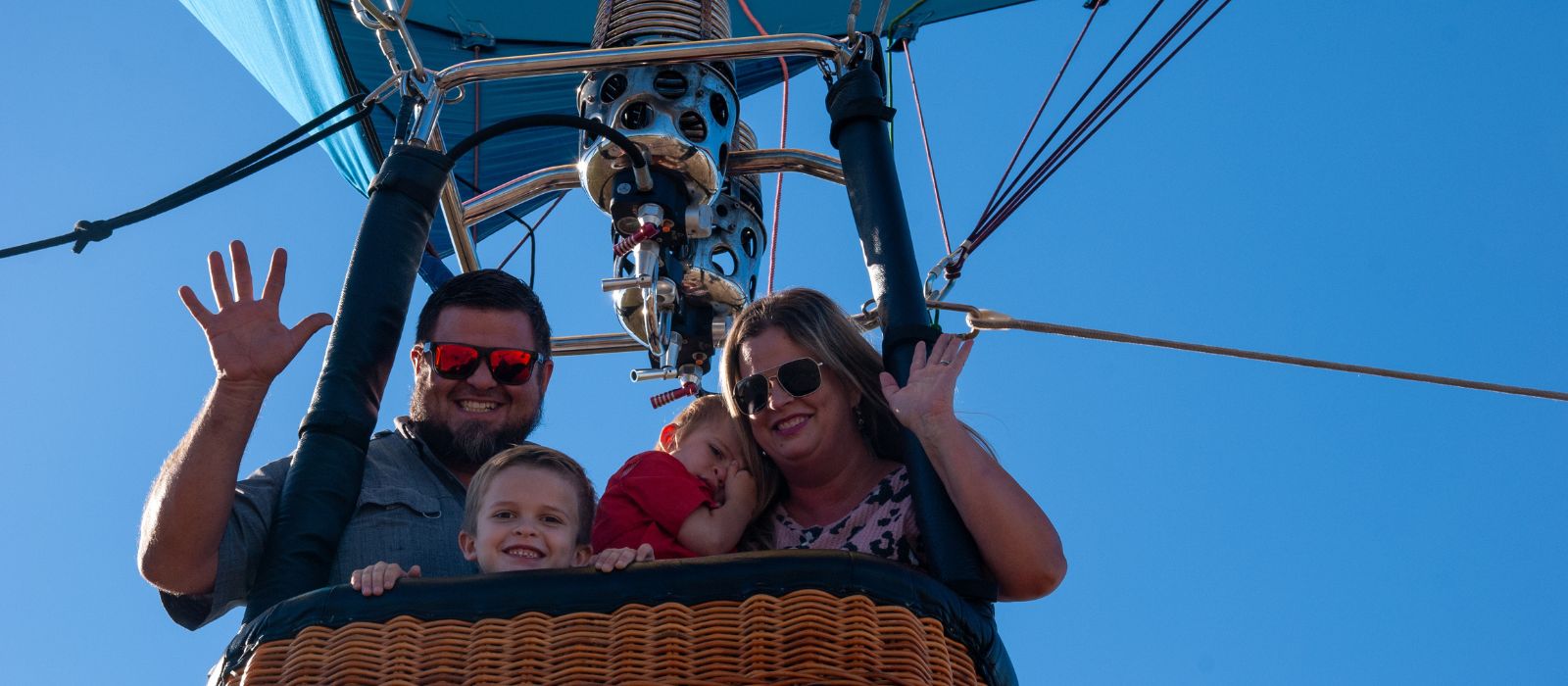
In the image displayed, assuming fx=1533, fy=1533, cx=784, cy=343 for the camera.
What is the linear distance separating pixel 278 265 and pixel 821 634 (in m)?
0.87

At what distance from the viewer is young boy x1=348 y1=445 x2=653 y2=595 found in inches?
73.5

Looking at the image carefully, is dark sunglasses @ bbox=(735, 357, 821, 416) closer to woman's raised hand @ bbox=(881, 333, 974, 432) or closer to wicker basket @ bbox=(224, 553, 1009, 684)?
woman's raised hand @ bbox=(881, 333, 974, 432)

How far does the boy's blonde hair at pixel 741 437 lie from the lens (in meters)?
2.13

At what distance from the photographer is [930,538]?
164cm

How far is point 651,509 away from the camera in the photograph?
201cm

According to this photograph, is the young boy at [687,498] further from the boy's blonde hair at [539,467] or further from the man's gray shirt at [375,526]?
the man's gray shirt at [375,526]

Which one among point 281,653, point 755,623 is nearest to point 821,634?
point 755,623

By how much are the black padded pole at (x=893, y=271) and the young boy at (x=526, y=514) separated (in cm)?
44

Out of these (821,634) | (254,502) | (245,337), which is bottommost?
(821,634)

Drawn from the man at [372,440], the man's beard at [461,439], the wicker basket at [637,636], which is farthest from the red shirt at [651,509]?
the wicker basket at [637,636]

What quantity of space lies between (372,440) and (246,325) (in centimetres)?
57

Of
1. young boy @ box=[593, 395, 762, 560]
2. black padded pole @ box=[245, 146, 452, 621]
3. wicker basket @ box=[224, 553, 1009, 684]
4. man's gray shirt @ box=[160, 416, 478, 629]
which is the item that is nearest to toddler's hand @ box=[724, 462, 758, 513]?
young boy @ box=[593, 395, 762, 560]

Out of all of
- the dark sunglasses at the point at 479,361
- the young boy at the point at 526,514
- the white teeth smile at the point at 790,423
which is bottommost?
the young boy at the point at 526,514

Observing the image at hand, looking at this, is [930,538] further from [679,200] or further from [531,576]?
[679,200]
